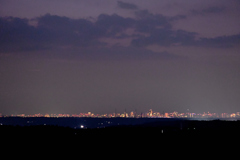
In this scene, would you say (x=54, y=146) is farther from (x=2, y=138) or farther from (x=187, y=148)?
(x=187, y=148)

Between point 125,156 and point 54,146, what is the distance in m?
8.62

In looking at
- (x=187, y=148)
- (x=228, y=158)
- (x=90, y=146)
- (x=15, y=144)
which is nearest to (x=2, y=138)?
(x=15, y=144)

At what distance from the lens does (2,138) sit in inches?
1492

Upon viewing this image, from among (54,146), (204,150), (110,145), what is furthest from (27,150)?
(204,150)

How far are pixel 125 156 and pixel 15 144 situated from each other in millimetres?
12841

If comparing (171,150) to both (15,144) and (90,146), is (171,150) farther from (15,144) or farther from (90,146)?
(15,144)

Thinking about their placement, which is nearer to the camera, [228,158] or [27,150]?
[228,158]

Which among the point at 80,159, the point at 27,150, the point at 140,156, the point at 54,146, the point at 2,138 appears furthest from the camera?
the point at 2,138

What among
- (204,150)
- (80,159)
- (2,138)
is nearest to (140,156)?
(80,159)

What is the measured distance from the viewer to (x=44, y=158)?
27.9 meters

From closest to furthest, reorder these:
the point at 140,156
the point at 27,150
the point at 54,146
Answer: the point at 140,156, the point at 27,150, the point at 54,146

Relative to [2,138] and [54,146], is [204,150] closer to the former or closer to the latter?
[54,146]

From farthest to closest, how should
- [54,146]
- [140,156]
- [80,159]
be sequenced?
[54,146] < [140,156] < [80,159]

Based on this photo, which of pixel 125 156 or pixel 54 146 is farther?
pixel 54 146
